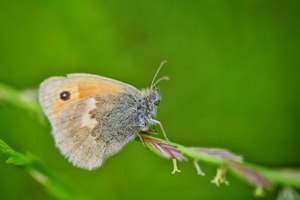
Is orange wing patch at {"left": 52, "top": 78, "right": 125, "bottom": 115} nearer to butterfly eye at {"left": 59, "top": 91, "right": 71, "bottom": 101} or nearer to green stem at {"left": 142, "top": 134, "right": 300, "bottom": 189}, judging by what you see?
butterfly eye at {"left": 59, "top": 91, "right": 71, "bottom": 101}

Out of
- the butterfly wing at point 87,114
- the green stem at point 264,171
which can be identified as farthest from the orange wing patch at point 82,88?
the green stem at point 264,171

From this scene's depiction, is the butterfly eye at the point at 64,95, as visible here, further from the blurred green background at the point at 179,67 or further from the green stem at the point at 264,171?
the blurred green background at the point at 179,67

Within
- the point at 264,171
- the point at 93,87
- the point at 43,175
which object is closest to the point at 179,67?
the point at 93,87

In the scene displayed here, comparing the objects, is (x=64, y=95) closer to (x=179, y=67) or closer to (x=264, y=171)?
(x=264, y=171)

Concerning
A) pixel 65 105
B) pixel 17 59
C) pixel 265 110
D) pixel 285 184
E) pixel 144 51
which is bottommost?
pixel 285 184

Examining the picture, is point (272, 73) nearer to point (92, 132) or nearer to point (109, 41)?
point (109, 41)

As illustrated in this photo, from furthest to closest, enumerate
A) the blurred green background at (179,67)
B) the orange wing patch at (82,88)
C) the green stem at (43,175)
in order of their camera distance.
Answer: the blurred green background at (179,67) → the orange wing patch at (82,88) → the green stem at (43,175)

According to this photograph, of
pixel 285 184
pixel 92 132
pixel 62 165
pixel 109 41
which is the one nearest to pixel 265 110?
pixel 109 41
